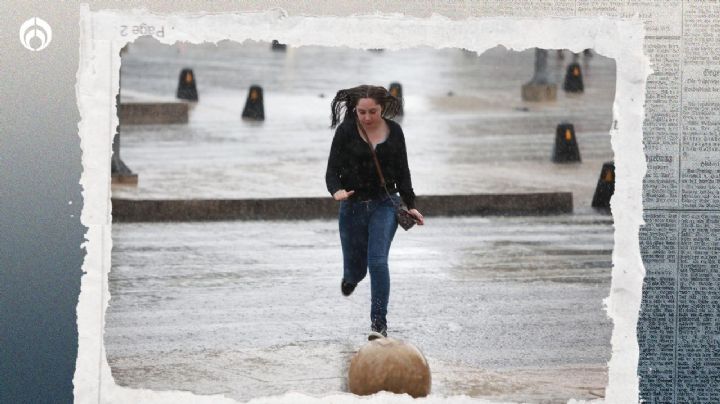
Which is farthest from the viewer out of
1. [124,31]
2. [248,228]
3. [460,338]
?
[248,228]

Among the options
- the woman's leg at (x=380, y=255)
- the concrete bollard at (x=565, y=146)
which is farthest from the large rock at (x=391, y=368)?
the concrete bollard at (x=565, y=146)

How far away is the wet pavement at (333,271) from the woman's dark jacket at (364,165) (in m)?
0.88

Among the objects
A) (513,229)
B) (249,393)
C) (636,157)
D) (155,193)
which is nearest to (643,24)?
(636,157)

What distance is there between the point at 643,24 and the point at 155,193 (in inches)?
255

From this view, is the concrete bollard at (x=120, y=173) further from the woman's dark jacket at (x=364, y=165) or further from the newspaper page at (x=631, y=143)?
the newspaper page at (x=631, y=143)

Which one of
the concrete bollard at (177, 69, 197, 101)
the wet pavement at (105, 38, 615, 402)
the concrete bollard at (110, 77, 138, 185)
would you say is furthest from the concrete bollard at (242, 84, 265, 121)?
the concrete bollard at (110, 77, 138, 185)

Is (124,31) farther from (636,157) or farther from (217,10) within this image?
(636,157)

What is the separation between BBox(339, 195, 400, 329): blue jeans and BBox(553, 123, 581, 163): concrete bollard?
7.95 metres

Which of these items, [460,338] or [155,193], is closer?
[460,338]

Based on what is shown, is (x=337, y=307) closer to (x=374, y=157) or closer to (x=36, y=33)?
(x=374, y=157)

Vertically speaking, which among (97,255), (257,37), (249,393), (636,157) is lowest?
(249,393)

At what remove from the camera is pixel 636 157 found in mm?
7473

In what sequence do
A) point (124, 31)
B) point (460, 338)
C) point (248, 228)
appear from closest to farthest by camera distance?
point (124, 31), point (460, 338), point (248, 228)

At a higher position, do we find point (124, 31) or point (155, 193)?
point (124, 31)
